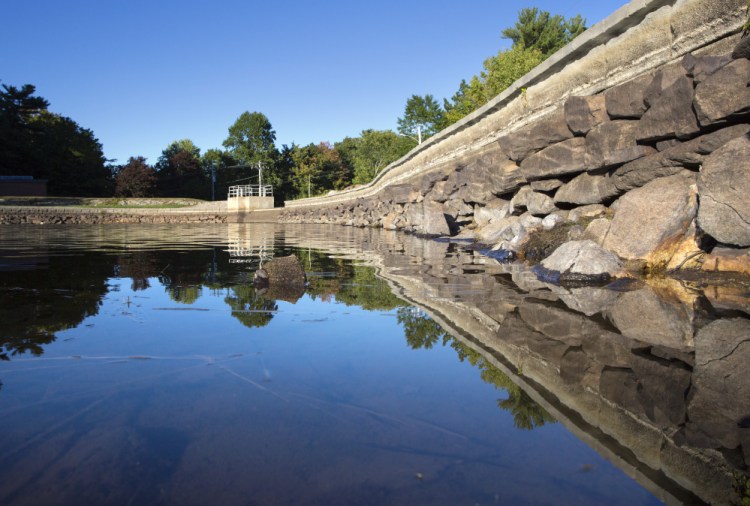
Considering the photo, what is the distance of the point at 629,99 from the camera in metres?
6.61

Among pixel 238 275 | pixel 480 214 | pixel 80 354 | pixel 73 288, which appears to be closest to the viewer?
pixel 80 354

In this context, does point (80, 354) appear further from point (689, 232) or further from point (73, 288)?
point (689, 232)

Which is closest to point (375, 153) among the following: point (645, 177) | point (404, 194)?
point (404, 194)

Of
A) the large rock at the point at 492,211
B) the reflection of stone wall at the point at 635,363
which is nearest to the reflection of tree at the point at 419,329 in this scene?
the reflection of stone wall at the point at 635,363

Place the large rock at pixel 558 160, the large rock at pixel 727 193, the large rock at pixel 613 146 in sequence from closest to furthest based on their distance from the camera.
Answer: the large rock at pixel 727 193, the large rock at pixel 613 146, the large rock at pixel 558 160

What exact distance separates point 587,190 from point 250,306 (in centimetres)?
531

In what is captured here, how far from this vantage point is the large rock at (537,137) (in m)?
8.35

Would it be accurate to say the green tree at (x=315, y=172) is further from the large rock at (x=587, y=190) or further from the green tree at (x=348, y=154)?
the large rock at (x=587, y=190)

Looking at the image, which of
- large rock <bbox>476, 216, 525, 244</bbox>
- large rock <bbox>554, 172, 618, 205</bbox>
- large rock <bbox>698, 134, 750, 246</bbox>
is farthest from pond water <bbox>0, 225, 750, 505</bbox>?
large rock <bbox>476, 216, 525, 244</bbox>

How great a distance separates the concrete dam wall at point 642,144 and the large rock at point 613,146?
2 cm

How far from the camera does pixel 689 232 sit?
5.27 meters

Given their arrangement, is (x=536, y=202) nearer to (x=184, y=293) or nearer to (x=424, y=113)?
(x=184, y=293)

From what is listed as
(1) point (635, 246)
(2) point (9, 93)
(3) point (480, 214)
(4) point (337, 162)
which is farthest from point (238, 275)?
(4) point (337, 162)

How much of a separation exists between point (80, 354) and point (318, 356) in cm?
130
